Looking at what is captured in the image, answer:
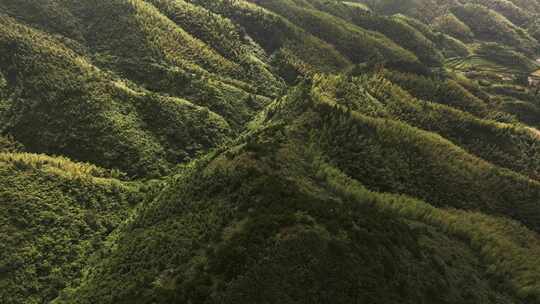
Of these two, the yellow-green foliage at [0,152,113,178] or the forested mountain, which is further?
the yellow-green foliage at [0,152,113,178]

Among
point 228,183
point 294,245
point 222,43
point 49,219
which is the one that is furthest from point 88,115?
point 222,43

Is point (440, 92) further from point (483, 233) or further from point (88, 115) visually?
point (88, 115)

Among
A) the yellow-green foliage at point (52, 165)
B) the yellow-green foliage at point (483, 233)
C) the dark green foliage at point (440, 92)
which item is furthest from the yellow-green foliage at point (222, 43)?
the yellow-green foliage at point (483, 233)

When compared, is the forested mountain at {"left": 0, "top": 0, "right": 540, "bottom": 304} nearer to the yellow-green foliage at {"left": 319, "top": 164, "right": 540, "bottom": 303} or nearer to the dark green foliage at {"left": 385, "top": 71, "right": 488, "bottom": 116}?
the yellow-green foliage at {"left": 319, "top": 164, "right": 540, "bottom": 303}

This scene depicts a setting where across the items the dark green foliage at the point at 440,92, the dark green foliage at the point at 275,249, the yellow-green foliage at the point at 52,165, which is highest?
the dark green foliage at the point at 275,249

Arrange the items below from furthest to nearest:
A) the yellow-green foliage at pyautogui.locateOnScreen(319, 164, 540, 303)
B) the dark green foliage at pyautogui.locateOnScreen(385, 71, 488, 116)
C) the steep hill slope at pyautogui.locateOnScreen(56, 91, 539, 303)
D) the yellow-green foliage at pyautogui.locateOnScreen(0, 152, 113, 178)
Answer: the dark green foliage at pyautogui.locateOnScreen(385, 71, 488, 116), the yellow-green foliage at pyautogui.locateOnScreen(0, 152, 113, 178), the yellow-green foliage at pyautogui.locateOnScreen(319, 164, 540, 303), the steep hill slope at pyautogui.locateOnScreen(56, 91, 539, 303)

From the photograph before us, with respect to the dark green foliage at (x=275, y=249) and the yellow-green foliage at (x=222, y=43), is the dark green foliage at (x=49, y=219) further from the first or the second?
the yellow-green foliage at (x=222, y=43)

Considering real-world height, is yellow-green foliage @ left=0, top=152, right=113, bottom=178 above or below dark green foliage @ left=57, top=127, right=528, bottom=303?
below

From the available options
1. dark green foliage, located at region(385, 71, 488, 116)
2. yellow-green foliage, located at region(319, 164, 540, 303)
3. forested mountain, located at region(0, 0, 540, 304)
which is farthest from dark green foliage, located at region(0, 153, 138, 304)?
dark green foliage, located at region(385, 71, 488, 116)
